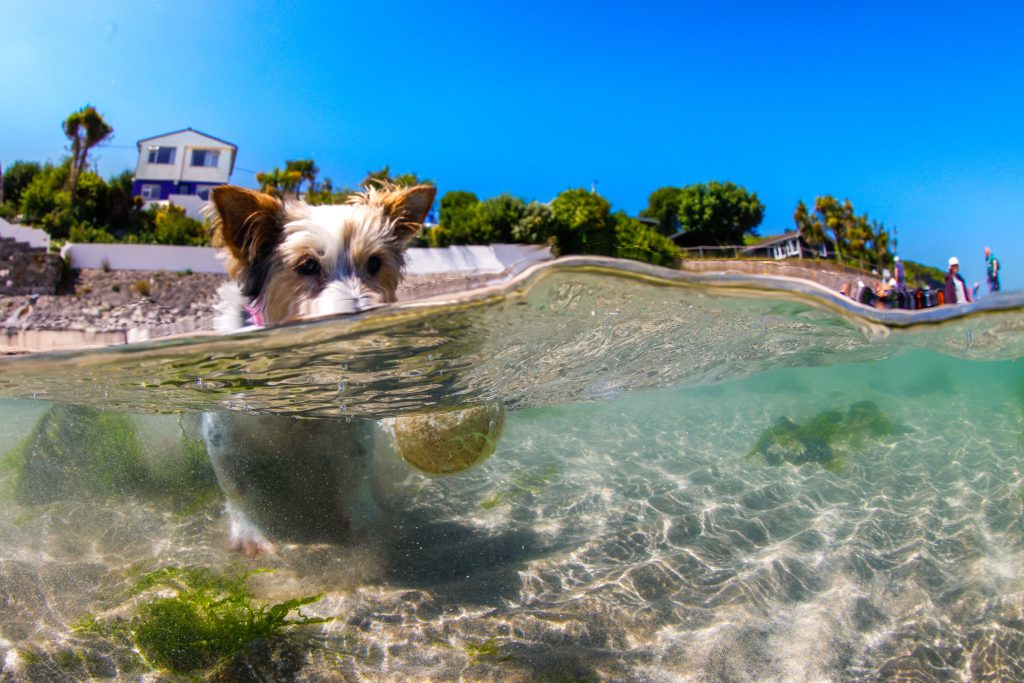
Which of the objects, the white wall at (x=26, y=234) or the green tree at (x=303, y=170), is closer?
the green tree at (x=303, y=170)

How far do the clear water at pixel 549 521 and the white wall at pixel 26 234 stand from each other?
10.9 m

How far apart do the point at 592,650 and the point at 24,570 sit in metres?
4.16

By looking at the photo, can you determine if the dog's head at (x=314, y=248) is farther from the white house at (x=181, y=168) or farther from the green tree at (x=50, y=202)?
the green tree at (x=50, y=202)

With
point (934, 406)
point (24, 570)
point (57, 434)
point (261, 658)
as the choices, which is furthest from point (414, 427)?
point (934, 406)

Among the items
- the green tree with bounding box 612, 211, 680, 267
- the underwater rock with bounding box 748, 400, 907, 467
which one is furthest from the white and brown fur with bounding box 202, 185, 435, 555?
the underwater rock with bounding box 748, 400, 907, 467

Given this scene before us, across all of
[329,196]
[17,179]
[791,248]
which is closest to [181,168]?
[17,179]

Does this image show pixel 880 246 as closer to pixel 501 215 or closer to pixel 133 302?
pixel 501 215

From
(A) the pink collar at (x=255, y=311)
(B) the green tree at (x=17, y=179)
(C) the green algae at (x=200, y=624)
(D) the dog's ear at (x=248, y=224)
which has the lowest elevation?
(C) the green algae at (x=200, y=624)

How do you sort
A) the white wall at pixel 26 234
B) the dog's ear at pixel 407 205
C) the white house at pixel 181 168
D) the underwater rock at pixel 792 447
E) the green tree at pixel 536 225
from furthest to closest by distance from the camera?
the white house at pixel 181 168
the white wall at pixel 26 234
the underwater rock at pixel 792 447
the green tree at pixel 536 225
the dog's ear at pixel 407 205

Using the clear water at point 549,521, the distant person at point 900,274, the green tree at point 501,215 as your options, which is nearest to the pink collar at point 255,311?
the clear water at point 549,521

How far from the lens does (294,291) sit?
4066 mm

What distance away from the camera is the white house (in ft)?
53.6

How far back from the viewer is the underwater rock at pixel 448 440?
5438 mm

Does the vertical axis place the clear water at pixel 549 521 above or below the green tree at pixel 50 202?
below
